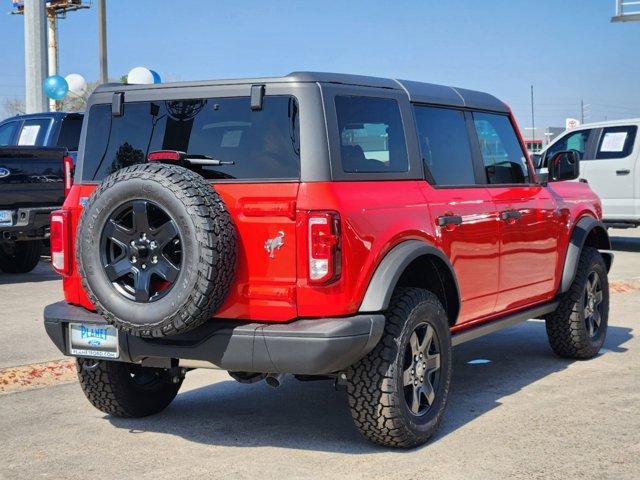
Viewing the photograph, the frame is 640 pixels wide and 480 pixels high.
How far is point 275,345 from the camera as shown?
4.66 meters

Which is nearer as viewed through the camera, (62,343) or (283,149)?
(283,149)

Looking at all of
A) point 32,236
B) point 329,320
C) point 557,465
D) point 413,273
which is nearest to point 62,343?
point 329,320

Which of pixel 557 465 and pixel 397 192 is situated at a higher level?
pixel 397 192

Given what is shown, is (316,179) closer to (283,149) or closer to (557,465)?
(283,149)

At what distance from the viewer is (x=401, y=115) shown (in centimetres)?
555

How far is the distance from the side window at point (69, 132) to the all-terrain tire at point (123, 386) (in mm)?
8353

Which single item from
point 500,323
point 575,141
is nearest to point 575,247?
point 500,323

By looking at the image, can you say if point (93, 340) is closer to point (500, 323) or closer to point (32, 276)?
point (500, 323)

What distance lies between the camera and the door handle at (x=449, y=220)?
219 inches

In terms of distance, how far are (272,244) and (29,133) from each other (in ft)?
33.2

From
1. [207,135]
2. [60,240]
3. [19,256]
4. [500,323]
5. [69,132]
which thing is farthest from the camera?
[69,132]

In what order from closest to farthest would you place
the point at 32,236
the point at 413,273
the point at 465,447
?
1. the point at 465,447
2. the point at 413,273
3. the point at 32,236

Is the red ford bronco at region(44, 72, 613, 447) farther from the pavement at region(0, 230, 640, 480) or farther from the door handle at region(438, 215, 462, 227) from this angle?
the pavement at region(0, 230, 640, 480)

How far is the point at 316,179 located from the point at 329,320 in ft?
2.14
